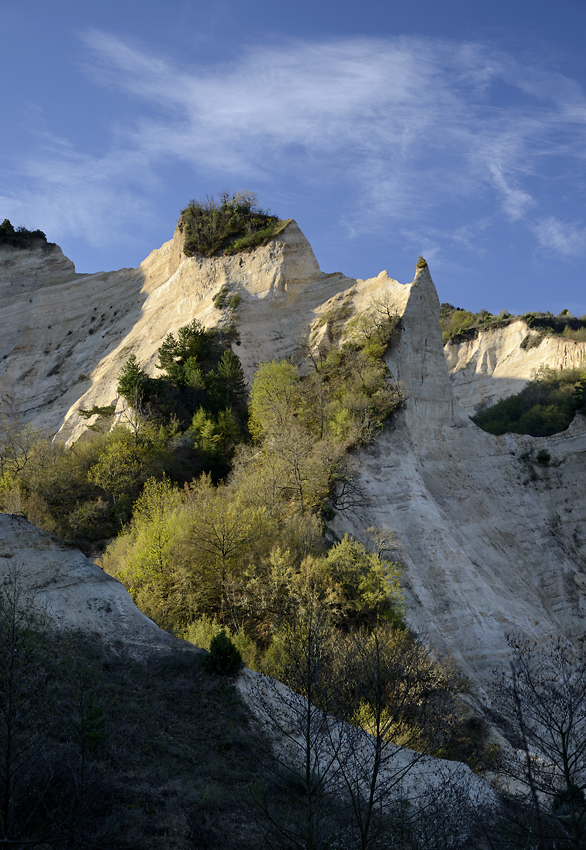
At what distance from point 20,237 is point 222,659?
5888 centimetres

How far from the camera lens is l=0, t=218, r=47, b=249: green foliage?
65.9 metres

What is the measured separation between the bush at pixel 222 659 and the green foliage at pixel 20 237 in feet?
187

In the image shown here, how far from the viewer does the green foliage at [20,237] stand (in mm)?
65875

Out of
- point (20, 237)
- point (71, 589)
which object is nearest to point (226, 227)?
point (20, 237)

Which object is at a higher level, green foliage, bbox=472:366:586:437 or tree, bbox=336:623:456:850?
green foliage, bbox=472:366:586:437

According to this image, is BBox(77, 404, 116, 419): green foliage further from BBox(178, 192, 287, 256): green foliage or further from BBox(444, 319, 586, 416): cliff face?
BBox(444, 319, 586, 416): cliff face

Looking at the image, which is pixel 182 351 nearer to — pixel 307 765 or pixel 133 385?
pixel 133 385

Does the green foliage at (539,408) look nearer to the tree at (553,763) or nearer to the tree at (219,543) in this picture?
the tree at (553,763)

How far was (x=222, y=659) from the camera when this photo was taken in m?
18.8

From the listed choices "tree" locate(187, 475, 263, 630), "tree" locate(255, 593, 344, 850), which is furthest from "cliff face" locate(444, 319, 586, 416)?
"tree" locate(255, 593, 344, 850)

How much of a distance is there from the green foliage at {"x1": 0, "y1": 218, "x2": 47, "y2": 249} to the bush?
2247 inches

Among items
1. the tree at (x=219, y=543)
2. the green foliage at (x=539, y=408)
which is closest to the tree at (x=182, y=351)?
the tree at (x=219, y=543)

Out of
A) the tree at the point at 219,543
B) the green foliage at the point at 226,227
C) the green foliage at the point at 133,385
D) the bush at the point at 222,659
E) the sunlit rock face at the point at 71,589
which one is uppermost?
the green foliage at the point at 226,227

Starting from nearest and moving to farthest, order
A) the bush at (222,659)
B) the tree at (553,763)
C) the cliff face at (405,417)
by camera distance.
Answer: the tree at (553,763)
the bush at (222,659)
the cliff face at (405,417)
